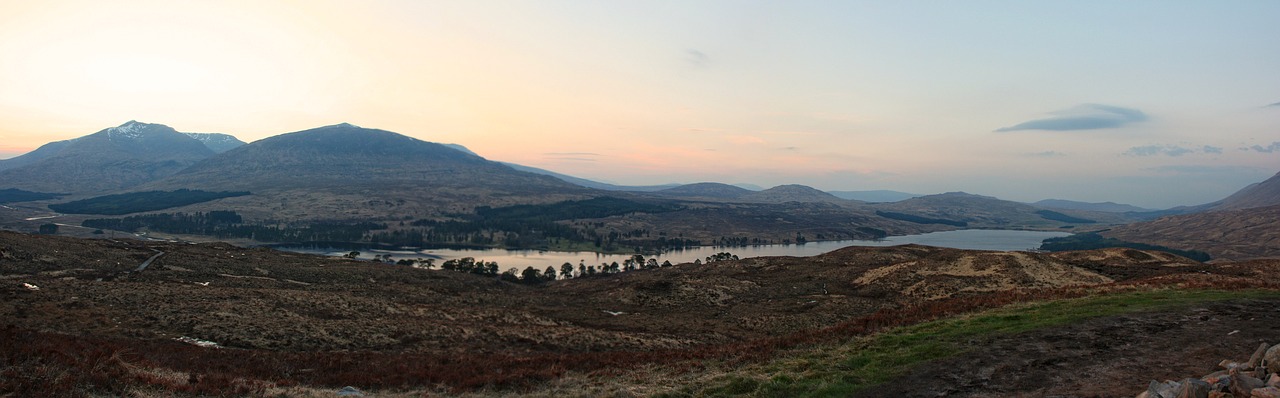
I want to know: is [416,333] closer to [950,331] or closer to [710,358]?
[710,358]

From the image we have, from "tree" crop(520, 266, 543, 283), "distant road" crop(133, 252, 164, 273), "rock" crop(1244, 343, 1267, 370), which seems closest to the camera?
"rock" crop(1244, 343, 1267, 370)

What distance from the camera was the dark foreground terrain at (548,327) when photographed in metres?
16.3

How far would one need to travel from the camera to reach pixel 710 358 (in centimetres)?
2373

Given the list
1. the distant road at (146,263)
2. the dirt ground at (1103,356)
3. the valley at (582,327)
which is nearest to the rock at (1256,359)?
the dirt ground at (1103,356)

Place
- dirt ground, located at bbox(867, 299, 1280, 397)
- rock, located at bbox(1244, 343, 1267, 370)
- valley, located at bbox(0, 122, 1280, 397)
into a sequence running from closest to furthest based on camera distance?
rock, located at bbox(1244, 343, 1267, 370) < dirt ground, located at bbox(867, 299, 1280, 397) < valley, located at bbox(0, 122, 1280, 397)

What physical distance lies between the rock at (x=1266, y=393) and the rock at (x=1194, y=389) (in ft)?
1.99

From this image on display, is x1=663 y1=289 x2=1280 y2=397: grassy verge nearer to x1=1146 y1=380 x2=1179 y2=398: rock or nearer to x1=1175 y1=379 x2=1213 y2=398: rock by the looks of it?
x1=1146 y1=380 x2=1179 y2=398: rock

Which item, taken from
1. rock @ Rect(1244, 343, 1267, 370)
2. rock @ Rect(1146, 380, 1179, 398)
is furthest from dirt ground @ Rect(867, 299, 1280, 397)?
rock @ Rect(1244, 343, 1267, 370)

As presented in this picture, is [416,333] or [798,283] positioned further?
[798,283]

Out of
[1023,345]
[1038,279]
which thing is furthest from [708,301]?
[1023,345]

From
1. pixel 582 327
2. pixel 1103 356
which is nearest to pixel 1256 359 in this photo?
pixel 1103 356

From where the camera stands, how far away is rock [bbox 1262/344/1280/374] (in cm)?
1080

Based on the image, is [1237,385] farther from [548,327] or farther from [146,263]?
[146,263]

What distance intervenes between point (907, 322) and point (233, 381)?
2605 cm
